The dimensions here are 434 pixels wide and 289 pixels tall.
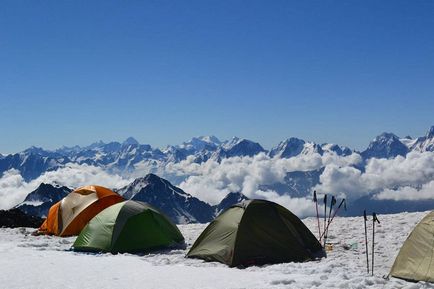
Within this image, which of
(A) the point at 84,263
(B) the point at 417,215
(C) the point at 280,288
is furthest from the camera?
(B) the point at 417,215

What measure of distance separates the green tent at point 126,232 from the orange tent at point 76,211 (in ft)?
19.4

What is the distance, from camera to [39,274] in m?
14.9

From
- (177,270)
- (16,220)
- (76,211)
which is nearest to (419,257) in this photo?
(177,270)

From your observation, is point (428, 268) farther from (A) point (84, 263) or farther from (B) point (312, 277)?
(A) point (84, 263)

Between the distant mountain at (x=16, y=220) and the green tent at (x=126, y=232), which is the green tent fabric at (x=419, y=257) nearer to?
the green tent at (x=126, y=232)

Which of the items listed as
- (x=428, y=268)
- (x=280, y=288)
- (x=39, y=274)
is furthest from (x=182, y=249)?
(x=428, y=268)

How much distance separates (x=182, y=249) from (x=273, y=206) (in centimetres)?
518

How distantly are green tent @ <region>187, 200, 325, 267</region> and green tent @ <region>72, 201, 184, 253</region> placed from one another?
129 inches

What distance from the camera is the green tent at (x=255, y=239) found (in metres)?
17.4

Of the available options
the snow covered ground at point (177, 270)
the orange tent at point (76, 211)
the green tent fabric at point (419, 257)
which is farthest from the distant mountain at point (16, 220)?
the green tent fabric at point (419, 257)

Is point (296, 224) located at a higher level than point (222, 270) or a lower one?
higher

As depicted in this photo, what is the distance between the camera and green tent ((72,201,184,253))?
20550 mm

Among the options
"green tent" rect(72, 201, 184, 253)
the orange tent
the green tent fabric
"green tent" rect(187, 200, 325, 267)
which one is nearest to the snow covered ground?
the green tent fabric

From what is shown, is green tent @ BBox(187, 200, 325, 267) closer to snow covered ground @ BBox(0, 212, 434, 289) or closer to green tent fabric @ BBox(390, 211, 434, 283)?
snow covered ground @ BBox(0, 212, 434, 289)
